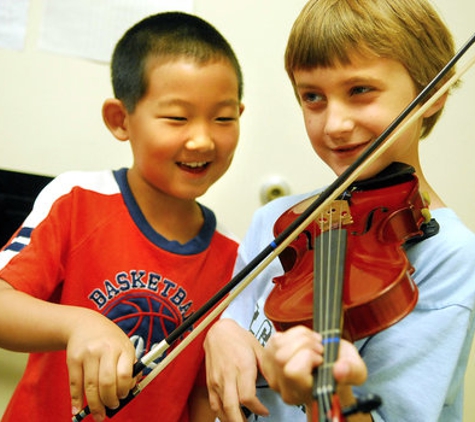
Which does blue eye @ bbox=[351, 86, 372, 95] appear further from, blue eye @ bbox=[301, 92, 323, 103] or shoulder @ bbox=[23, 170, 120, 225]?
shoulder @ bbox=[23, 170, 120, 225]

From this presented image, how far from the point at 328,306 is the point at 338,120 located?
28 cm

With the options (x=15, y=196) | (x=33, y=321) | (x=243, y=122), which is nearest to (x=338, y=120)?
(x=33, y=321)

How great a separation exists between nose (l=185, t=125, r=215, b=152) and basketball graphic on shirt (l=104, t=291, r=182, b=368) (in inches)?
9.3

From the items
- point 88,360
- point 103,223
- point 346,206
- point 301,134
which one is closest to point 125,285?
point 103,223

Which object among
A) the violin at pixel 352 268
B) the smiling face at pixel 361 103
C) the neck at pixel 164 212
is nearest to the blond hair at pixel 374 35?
the smiling face at pixel 361 103

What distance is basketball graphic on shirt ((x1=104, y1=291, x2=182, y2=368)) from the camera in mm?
800

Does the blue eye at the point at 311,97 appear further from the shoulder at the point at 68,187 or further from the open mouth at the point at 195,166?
the shoulder at the point at 68,187

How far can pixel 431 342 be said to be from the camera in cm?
51

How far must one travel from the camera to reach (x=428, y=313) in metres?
0.53

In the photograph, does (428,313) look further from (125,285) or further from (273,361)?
(125,285)

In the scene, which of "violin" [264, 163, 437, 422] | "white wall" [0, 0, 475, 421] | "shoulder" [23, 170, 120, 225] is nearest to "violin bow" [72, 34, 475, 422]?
"violin" [264, 163, 437, 422]

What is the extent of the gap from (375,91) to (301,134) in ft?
2.01

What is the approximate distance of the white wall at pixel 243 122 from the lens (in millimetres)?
1232

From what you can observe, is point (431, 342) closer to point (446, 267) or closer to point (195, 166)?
point (446, 267)
